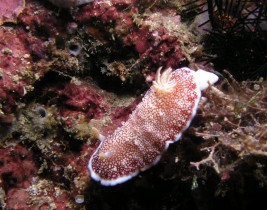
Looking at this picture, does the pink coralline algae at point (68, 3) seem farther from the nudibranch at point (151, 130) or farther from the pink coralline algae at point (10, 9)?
the nudibranch at point (151, 130)

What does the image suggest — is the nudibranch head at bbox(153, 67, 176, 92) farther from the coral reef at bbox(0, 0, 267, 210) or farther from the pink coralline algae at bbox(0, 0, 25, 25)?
the pink coralline algae at bbox(0, 0, 25, 25)

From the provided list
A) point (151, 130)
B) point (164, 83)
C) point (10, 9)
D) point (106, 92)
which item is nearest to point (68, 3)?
point (10, 9)

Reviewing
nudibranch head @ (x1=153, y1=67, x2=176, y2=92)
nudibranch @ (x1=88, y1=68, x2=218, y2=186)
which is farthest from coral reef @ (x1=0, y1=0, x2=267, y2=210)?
nudibranch head @ (x1=153, y1=67, x2=176, y2=92)

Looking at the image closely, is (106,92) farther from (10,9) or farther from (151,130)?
(10,9)

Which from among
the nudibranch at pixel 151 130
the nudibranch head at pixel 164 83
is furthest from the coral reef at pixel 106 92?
the nudibranch head at pixel 164 83

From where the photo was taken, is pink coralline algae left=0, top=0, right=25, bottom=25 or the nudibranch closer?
the nudibranch

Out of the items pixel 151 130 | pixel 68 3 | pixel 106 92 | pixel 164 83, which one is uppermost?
pixel 68 3
